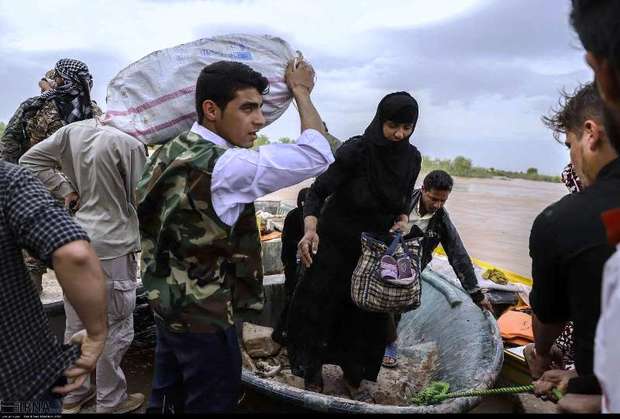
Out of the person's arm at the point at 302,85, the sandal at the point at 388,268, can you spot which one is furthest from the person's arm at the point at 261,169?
the sandal at the point at 388,268

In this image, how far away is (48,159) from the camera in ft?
8.71

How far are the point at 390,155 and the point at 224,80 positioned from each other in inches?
52.4

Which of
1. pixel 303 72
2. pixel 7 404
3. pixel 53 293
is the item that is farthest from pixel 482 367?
pixel 53 293

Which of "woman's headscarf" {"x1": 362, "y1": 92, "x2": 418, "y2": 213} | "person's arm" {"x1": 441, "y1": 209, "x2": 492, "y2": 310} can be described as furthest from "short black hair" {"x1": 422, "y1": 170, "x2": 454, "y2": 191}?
"woman's headscarf" {"x1": 362, "y1": 92, "x2": 418, "y2": 213}

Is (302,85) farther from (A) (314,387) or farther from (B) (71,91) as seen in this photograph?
(B) (71,91)

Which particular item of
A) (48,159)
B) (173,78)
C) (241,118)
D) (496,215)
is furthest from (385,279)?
(496,215)

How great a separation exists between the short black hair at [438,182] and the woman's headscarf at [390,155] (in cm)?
33

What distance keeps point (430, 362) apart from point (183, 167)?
2.44m

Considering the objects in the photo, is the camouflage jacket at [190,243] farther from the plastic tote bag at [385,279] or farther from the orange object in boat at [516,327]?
the orange object in boat at [516,327]

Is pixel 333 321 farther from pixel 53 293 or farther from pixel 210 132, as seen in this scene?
pixel 53 293

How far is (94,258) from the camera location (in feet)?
4.07

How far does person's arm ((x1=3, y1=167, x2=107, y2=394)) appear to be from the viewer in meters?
1.17

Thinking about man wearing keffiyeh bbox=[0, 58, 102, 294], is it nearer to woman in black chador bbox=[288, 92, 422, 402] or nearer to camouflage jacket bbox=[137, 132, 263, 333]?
woman in black chador bbox=[288, 92, 422, 402]

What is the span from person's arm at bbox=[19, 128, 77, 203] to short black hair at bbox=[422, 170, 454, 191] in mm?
2178
